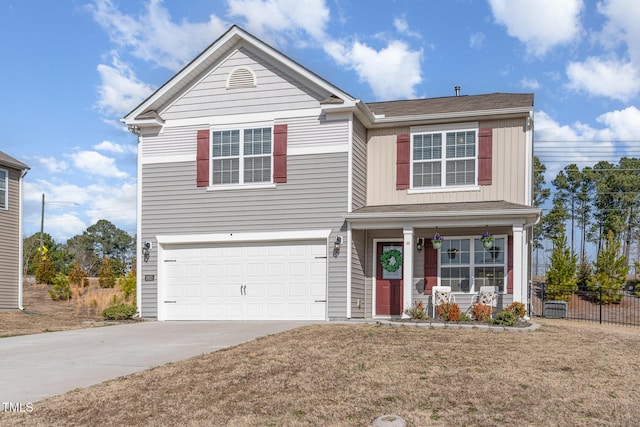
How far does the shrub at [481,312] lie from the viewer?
1349cm

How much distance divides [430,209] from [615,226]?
101 ft

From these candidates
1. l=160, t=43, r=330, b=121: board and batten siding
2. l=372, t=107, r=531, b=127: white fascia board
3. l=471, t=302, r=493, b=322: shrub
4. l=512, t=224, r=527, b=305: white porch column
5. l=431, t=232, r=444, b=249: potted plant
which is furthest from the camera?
l=160, t=43, r=330, b=121: board and batten siding

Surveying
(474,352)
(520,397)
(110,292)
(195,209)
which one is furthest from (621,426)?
(110,292)

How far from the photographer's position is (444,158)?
15.9m

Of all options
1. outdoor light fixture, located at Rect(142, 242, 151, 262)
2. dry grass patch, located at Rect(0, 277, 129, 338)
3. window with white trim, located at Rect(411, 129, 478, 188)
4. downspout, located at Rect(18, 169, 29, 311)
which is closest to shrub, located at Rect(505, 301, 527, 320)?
window with white trim, located at Rect(411, 129, 478, 188)

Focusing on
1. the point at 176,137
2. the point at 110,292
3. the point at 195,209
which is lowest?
the point at 110,292

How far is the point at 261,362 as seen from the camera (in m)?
9.01

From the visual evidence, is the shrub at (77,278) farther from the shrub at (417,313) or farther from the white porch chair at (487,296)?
the white porch chair at (487,296)

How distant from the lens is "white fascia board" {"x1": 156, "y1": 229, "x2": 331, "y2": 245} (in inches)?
610

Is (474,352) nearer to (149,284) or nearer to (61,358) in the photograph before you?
(61,358)

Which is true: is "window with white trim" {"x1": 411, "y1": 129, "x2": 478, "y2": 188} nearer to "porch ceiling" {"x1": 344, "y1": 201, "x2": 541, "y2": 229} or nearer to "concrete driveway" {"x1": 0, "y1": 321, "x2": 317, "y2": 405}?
"porch ceiling" {"x1": 344, "y1": 201, "x2": 541, "y2": 229}

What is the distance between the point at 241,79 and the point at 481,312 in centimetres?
826

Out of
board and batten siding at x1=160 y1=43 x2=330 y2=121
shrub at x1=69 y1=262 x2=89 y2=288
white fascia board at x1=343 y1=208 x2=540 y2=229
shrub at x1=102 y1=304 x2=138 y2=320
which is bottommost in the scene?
shrub at x1=102 y1=304 x2=138 y2=320

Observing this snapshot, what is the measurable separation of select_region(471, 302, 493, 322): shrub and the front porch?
90 centimetres
